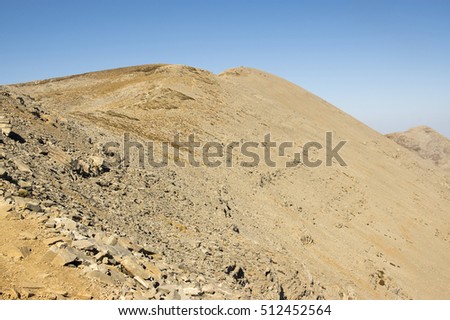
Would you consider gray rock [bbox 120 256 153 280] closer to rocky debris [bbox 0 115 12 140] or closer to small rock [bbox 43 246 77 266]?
small rock [bbox 43 246 77 266]

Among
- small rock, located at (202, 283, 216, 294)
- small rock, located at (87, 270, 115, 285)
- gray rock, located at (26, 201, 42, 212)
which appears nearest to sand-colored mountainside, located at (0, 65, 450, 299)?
small rock, located at (202, 283, 216, 294)

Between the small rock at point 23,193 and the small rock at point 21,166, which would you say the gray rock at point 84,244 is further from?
the small rock at point 21,166

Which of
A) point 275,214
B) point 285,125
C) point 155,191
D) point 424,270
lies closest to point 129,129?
point 155,191

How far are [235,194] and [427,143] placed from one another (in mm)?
55325

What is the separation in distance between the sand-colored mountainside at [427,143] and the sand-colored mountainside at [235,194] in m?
29.9

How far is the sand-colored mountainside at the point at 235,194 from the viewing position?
366 inches

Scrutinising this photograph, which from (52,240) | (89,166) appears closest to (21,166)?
(89,166)

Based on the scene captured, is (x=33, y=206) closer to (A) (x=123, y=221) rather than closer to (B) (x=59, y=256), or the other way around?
(B) (x=59, y=256)

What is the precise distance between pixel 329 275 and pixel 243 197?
447 cm

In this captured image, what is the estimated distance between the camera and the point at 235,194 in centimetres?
1518

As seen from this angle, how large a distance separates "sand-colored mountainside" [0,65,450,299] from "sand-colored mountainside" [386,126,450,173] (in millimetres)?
29928

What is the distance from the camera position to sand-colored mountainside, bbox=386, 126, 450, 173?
56.9m

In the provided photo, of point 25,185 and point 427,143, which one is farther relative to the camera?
point 427,143

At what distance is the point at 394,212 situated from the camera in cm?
2088
